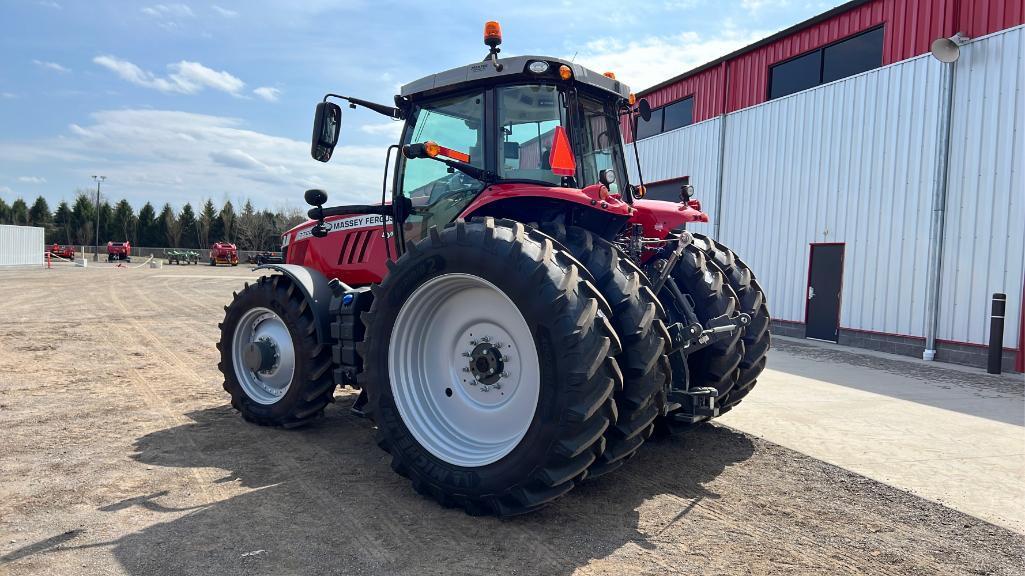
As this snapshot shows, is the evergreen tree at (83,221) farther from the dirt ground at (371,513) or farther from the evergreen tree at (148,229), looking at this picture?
the dirt ground at (371,513)

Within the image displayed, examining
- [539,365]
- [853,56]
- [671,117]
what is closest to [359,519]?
[539,365]

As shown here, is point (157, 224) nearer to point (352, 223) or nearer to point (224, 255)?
point (224, 255)

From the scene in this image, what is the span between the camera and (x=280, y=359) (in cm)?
513

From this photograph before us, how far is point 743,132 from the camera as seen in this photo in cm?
1447

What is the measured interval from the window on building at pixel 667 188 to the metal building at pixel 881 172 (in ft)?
3.35

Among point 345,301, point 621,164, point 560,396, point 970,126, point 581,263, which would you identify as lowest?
point 560,396

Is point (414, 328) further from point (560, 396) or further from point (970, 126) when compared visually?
point (970, 126)

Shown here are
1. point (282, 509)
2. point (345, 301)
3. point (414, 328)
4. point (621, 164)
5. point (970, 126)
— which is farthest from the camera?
point (970, 126)

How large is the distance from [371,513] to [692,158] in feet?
47.8

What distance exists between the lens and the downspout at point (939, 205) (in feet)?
33.1

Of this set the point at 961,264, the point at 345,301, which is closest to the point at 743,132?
the point at 961,264

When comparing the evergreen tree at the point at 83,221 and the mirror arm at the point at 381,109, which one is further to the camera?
the evergreen tree at the point at 83,221

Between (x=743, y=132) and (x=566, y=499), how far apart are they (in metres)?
12.8

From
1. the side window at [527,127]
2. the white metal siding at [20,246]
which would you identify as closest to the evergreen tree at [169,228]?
the white metal siding at [20,246]
